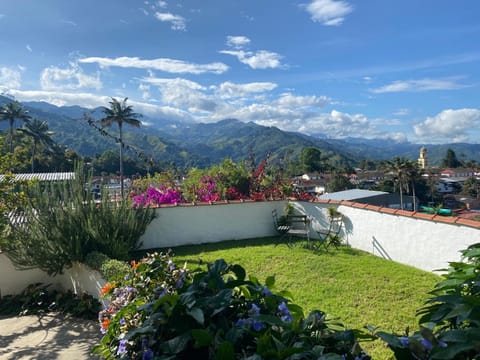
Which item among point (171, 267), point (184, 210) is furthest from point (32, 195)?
point (171, 267)

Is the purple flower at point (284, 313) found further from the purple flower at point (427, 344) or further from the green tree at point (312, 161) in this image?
the green tree at point (312, 161)

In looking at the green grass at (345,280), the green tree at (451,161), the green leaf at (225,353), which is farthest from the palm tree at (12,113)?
the green tree at (451,161)

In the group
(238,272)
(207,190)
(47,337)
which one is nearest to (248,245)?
(207,190)

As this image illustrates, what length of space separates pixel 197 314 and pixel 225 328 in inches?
5.4

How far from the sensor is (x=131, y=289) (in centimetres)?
171

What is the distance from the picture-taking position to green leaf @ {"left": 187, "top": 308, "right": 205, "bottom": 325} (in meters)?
1.03

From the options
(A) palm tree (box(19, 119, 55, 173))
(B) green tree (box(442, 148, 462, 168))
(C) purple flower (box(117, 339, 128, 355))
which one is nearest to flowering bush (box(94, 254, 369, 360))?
(C) purple flower (box(117, 339, 128, 355))

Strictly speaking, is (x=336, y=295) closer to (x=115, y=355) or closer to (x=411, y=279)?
(x=411, y=279)

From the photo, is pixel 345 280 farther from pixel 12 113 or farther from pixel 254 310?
pixel 12 113

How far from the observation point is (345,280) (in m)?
5.12

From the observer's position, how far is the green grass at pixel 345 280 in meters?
3.93

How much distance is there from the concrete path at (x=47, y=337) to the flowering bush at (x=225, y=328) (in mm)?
3397

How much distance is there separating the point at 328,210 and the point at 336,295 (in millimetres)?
3055

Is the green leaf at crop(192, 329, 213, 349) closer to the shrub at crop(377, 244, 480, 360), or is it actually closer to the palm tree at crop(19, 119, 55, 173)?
the shrub at crop(377, 244, 480, 360)
